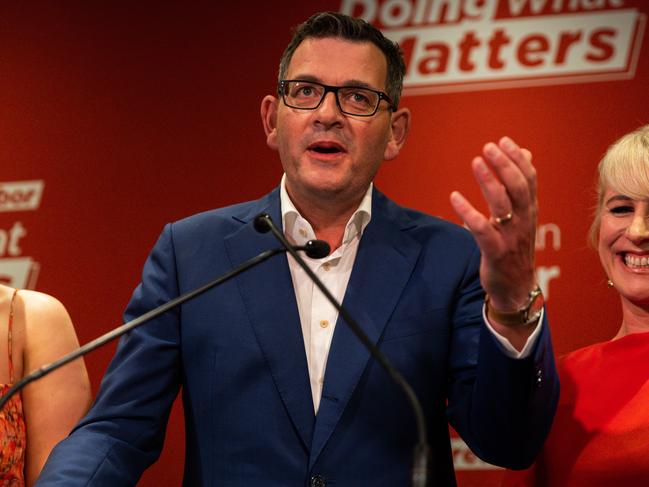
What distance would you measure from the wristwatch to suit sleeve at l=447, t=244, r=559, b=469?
3cm

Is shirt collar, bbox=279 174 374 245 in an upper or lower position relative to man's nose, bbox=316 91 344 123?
lower

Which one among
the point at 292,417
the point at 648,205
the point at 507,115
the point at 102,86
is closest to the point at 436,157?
the point at 507,115

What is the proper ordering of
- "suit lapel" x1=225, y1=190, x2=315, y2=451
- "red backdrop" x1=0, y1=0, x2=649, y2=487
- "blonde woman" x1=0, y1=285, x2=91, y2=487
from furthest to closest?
1. "red backdrop" x1=0, y1=0, x2=649, y2=487
2. "blonde woman" x1=0, y1=285, x2=91, y2=487
3. "suit lapel" x1=225, y1=190, x2=315, y2=451

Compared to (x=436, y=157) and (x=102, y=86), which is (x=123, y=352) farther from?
(x=102, y=86)

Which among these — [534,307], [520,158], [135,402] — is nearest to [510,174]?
[520,158]

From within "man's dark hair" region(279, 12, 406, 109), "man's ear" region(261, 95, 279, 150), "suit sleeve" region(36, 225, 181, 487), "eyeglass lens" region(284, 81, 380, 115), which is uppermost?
"man's dark hair" region(279, 12, 406, 109)

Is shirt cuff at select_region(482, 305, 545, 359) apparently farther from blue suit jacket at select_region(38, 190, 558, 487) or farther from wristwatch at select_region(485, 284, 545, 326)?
blue suit jacket at select_region(38, 190, 558, 487)

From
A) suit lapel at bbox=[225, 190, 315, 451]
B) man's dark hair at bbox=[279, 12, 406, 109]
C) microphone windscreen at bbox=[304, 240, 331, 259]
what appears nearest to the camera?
microphone windscreen at bbox=[304, 240, 331, 259]

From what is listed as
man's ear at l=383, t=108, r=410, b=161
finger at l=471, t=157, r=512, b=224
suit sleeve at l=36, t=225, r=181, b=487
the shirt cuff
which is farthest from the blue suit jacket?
finger at l=471, t=157, r=512, b=224

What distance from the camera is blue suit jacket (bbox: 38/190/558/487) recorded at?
1.85 metres

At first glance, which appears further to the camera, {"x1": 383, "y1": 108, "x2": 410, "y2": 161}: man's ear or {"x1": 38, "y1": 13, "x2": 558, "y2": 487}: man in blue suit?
{"x1": 383, "y1": 108, "x2": 410, "y2": 161}: man's ear

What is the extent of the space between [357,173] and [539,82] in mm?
1181

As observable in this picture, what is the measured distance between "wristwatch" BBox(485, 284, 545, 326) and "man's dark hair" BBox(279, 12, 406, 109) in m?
0.68

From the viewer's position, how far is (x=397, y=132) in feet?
7.35
